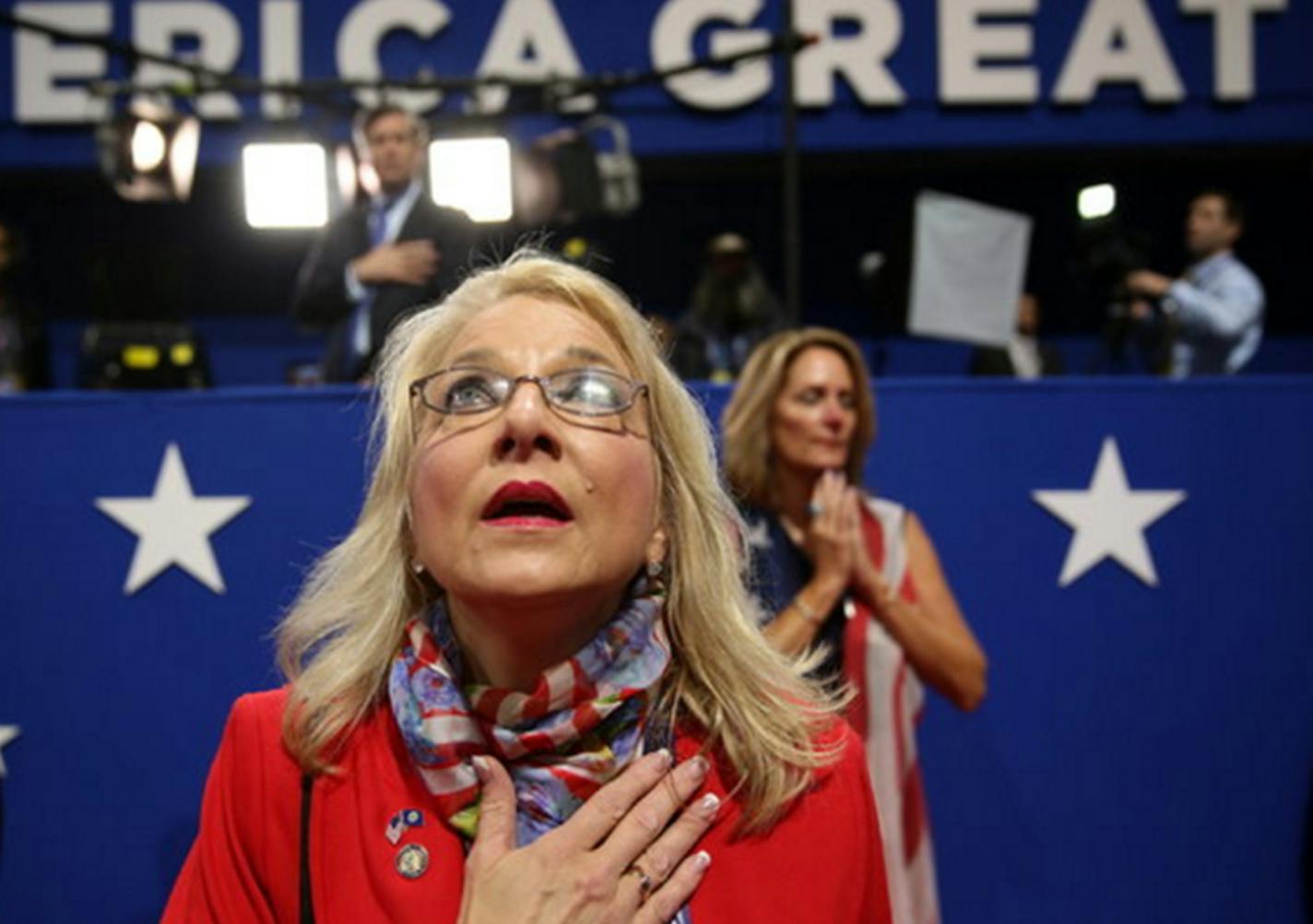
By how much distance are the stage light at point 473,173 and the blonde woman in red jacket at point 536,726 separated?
3.40m

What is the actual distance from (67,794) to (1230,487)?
280cm

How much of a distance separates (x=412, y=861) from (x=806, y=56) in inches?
289

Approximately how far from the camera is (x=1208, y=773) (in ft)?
10.6

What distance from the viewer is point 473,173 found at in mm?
4914

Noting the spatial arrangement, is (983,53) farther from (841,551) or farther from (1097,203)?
(841,551)

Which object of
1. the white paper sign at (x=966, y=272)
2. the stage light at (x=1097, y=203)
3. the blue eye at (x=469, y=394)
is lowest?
the blue eye at (x=469, y=394)

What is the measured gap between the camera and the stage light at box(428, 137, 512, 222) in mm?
4855

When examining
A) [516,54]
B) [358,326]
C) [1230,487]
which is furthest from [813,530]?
[516,54]

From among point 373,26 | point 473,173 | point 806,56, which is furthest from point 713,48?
point 473,173

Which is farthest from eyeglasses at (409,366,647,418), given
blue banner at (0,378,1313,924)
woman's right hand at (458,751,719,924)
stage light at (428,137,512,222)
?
stage light at (428,137,512,222)

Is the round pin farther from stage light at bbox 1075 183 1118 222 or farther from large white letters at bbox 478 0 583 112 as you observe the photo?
large white letters at bbox 478 0 583 112

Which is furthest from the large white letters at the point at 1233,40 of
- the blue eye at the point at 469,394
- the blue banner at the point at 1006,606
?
the blue eye at the point at 469,394

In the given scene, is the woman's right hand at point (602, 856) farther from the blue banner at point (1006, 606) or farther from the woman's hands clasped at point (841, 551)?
the blue banner at point (1006, 606)

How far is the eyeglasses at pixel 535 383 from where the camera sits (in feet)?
4.67
